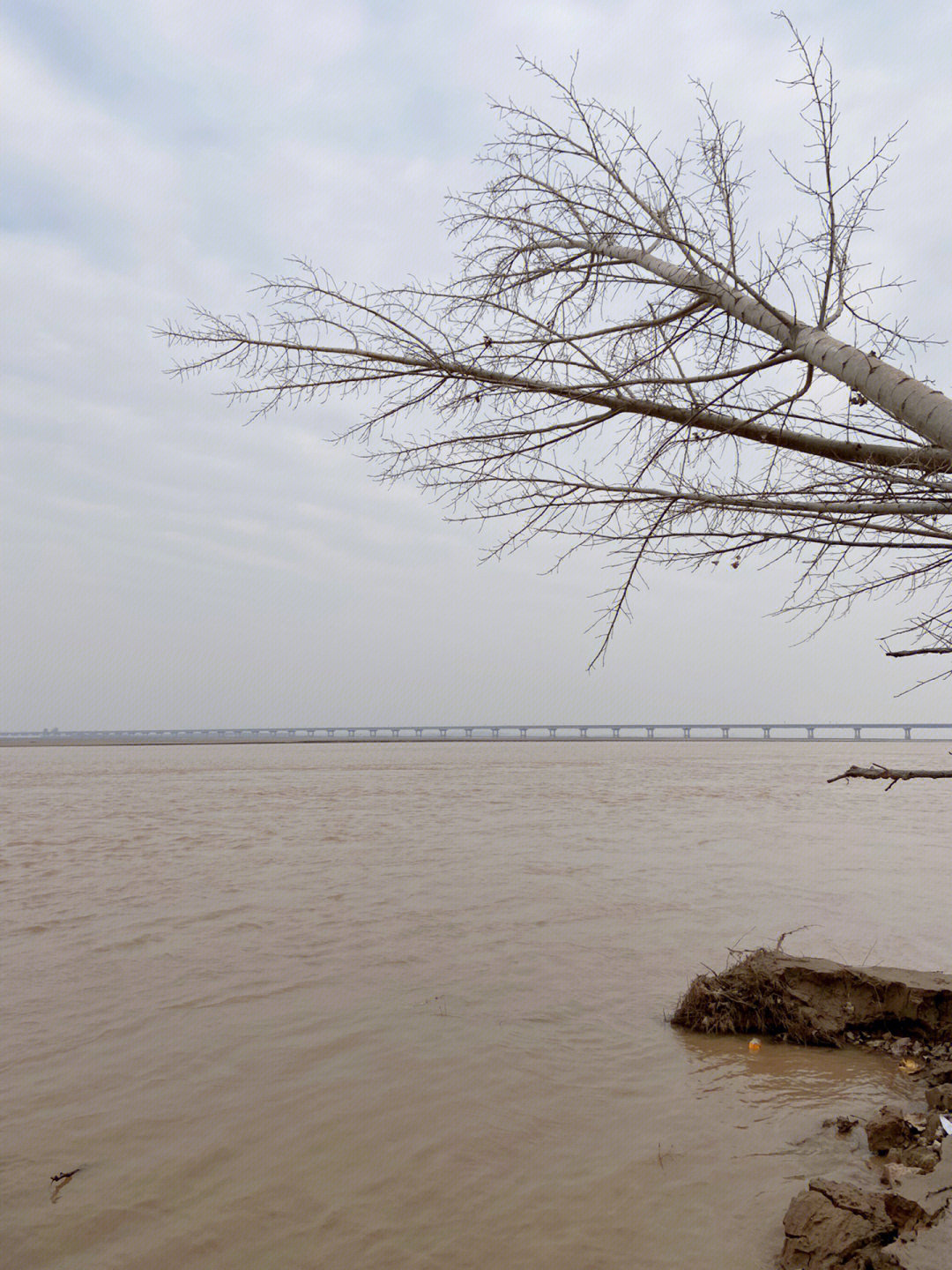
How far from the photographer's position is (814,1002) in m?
5.41

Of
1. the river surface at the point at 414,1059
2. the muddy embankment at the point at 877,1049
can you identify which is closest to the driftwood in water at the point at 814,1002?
the muddy embankment at the point at 877,1049

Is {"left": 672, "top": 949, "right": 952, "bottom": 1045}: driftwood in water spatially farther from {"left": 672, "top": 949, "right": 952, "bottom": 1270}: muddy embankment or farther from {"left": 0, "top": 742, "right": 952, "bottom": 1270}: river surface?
{"left": 0, "top": 742, "right": 952, "bottom": 1270}: river surface

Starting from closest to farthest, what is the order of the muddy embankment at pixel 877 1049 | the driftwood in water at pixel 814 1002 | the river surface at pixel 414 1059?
the muddy embankment at pixel 877 1049, the river surface at pixel 414 1059, the driftwood in water at pixel 814 1002

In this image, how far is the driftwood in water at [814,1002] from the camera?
17.1ft

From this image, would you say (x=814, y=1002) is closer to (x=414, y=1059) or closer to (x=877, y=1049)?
(x=877, y=1049)

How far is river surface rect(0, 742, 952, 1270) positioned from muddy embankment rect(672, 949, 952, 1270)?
150 millimetres

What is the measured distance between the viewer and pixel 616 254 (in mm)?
3297

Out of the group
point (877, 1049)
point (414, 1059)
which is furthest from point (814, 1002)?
point (414, 1059)

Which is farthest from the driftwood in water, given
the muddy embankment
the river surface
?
the river surface

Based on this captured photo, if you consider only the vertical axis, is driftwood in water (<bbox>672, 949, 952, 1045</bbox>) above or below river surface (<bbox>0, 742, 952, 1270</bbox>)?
above

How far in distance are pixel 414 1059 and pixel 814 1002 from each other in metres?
2.28

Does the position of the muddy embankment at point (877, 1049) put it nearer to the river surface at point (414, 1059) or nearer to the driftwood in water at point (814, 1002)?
the driftwood in water at point (814, 1002)

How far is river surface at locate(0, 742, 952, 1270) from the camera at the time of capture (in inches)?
133

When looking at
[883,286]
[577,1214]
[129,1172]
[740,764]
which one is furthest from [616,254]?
[740,764]
